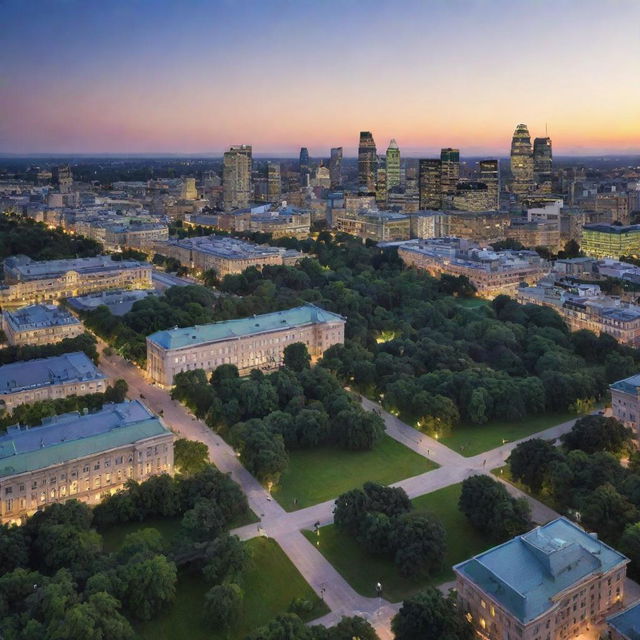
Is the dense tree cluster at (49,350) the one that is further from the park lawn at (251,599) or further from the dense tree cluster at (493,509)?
the dense tree cluster at (493,509)

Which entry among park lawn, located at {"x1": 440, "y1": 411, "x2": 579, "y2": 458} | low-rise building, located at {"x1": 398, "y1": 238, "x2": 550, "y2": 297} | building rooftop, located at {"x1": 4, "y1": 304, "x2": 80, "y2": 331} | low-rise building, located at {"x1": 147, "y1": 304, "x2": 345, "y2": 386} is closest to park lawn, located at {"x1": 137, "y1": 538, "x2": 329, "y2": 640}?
park lawn, located at {"x1": 440, "y1": 411, "x2": 579, "y2": 458}

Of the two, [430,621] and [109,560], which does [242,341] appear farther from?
[430,621]

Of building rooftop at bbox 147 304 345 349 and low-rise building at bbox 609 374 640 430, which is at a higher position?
building rooftop at bbox 147 304 345 349

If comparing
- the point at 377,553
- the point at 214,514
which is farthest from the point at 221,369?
the point at 377,553

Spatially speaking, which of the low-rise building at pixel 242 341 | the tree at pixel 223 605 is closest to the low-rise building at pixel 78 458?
A: the tree at pixel 223 605

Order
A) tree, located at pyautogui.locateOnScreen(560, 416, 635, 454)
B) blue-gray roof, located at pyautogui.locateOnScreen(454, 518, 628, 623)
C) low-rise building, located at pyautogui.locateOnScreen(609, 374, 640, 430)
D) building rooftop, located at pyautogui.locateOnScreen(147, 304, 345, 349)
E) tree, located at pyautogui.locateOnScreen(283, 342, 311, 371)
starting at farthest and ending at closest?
tree, located at pyautogui.locateOnScreen(283, 342, 311, 371), building rooftop, located at pyautogui.locateOnScreen(147, 304, 345, 349), low-rise building, located at pyautogui.locateOnScreen(609, 374, 640, 430), tree, located at pyautogui.locateOnScreen(560, 416, 635, 454), blue-gray roof, located at pyautogui.locateOnScreen(454, 518, 628, 623)

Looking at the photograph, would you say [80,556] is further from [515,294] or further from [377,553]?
[515,294]

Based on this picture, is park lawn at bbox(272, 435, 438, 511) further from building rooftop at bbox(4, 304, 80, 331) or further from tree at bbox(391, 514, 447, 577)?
building rooftop at bbox(4, 304, 80, 331)
